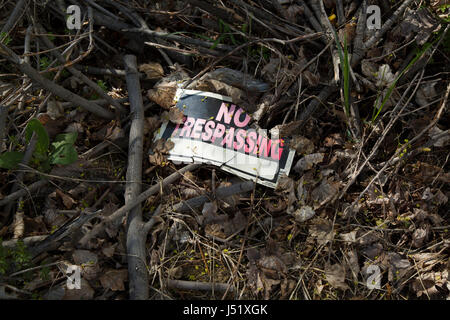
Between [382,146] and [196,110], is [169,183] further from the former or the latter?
[382,146]

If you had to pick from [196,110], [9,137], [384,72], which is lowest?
[9,137]

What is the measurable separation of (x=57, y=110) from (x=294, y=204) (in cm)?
138

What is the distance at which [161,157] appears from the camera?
1.75 meters

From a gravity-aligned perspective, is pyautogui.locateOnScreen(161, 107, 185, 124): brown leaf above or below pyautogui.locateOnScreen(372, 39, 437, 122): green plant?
below

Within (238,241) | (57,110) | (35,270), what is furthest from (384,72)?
(35,270)

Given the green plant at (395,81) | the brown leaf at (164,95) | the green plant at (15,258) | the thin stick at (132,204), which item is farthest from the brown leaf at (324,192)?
the green plant at (15,258)

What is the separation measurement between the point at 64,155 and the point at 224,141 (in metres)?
0.81

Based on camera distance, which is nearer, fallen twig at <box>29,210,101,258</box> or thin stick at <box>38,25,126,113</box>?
fallen twig at <box>29,210,101,258</box>

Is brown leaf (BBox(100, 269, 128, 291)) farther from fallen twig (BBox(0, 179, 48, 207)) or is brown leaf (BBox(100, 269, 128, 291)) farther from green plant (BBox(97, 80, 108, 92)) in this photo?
green plant (BBox(97, 80, 108, 92))

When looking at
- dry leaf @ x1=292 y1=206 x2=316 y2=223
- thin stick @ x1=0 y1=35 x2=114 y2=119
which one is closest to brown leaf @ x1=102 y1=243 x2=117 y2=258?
thin stick @ x1=0 y1=35 x2=114 y2=119

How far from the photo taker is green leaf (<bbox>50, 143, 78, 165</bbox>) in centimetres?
164

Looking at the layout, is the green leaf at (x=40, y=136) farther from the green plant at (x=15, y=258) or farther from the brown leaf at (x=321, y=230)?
the brown leaf at (x=321, y=230)

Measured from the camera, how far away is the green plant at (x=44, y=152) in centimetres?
160

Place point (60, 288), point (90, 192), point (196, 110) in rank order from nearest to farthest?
1. point (60, 288)
2. point (90, 192)
3. point (196, 110)
